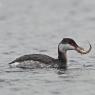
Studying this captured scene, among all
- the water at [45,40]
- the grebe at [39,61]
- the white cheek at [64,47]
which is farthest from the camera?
the white cheek at [64,47]

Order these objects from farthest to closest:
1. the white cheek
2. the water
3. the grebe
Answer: the white cheek, the grebe, the water

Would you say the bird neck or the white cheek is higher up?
the white cheek

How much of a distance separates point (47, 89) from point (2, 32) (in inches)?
488

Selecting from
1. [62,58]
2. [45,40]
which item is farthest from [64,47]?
[45,40]

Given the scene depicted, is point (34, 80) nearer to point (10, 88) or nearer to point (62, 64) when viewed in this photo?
point (10, 88)

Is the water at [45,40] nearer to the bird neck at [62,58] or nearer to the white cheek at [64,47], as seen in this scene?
the bird neck at [62,58]

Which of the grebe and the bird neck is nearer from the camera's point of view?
the grebe

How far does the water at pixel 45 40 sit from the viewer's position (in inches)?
776

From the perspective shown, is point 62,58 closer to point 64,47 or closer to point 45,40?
point 64,47

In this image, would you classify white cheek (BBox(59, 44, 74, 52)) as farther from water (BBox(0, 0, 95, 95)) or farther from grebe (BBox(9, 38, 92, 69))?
water (BBox(0, 0, 95, 95))

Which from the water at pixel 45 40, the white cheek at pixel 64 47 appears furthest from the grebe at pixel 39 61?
the water at pixel 45 40

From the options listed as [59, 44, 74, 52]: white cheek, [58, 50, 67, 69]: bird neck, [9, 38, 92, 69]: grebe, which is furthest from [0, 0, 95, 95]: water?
[59, 44, 74, 52]: white cheek

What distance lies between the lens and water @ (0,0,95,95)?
1972 centimetres

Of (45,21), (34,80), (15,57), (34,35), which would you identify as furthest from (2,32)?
(34,80)
